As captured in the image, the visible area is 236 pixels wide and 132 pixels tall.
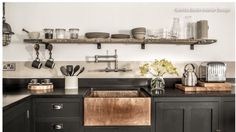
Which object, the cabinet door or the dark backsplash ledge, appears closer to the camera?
the cabinet door

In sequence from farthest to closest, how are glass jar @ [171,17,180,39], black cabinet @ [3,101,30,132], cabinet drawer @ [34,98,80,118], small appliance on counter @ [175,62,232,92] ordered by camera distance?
glass jar @ [171,17,180,39], small appliance on counter @ [175,62,232,92], cabinet drawer @ [34,98,80,118], black cabinet @ [3,101,30,132]

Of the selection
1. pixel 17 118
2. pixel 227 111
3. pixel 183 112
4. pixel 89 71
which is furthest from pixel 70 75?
pixel 227 111

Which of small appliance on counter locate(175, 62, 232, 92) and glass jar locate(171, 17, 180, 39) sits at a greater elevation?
glass jar locate(171, 17, 180, 39)

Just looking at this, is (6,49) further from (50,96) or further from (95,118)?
(95,118)

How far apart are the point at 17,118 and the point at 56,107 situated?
42cm

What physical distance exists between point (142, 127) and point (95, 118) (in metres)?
0.42

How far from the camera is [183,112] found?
7.11 feet

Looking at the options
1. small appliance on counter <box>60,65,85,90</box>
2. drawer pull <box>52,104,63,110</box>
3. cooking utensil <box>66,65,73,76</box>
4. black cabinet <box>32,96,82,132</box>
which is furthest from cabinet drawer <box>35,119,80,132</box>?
cooking utensil <box>66,65,73,76</box>

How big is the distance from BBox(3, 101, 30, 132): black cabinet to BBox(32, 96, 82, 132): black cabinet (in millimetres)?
121

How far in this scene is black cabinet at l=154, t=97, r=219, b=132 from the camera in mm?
2164

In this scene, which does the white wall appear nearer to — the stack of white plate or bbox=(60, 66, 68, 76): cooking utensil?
bbox=(60, 66, 68, 76): cooking utensil

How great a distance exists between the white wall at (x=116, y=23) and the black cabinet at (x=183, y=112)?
0.81m

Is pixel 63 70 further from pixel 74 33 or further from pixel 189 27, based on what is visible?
pixel 189 27

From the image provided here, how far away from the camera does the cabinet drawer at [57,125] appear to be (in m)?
2.15
